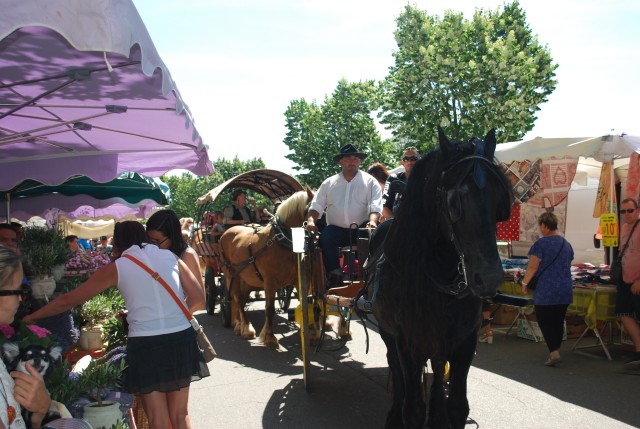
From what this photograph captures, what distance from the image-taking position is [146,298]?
11.1 feet

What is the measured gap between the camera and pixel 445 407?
11.7ft

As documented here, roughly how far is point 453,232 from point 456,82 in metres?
20.4

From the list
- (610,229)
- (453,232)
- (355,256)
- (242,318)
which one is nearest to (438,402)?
(453,232)

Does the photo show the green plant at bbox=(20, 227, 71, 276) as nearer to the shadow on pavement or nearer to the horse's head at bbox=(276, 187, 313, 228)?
the horse's head at bbox=(276, 187, 313, 228)

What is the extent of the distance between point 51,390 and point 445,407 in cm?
229

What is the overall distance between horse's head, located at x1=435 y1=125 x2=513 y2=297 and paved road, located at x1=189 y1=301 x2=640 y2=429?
8.53 feet

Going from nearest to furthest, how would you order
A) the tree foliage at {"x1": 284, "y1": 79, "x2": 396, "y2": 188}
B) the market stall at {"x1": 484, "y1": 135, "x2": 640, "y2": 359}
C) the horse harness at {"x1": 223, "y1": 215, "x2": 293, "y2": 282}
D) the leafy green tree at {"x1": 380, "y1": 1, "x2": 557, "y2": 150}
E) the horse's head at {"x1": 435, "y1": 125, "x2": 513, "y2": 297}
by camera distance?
the horse's head at {"x1": 435, "y1": 125, "x2": 513, "y2": 297} < the market stall at {"x1": 484, "y1": 135, "x2": 640, "y2": 359} < the horse harness at {"x1": 223, "y1": 215, "x2": 293, "y2": 282} < the leafy green tree at {"x1": 380, "y1": 1, "x2": 557, "y2": 150} < the tree foliage at {"x1": 284, "y1": 79, "x2": 396, "y2": 188}

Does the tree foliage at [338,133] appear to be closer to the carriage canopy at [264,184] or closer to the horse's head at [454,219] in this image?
the carriage canopy at [264,184]

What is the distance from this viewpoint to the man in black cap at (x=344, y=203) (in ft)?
20.1

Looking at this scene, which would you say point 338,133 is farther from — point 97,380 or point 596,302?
point 97,380

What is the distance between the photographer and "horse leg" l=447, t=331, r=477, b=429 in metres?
3.50

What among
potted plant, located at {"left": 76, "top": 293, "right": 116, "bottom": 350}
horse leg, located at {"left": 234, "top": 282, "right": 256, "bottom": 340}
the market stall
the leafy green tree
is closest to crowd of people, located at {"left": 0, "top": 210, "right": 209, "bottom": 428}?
potted plant, located at {"left": 76, "top": 293, "right": 116, "bottom": 350}

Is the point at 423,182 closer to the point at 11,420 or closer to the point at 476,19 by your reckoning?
the point at 11,420

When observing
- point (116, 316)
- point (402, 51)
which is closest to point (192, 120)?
point (116, 316)
